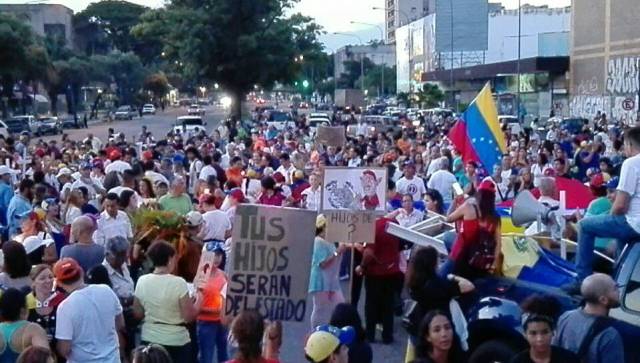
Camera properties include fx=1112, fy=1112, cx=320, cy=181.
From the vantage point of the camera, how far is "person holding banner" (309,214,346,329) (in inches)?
432

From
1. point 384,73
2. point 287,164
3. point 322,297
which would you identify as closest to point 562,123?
point 287,164

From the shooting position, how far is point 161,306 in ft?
26.8

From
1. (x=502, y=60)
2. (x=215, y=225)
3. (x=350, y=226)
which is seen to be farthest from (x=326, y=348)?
(x=502, y=60)

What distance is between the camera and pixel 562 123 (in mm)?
44469

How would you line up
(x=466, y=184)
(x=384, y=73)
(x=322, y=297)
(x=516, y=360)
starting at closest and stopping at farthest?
(x=516, y=360) → (x=322, y=297) → (x=466, y=184) → (x=384, y=73)

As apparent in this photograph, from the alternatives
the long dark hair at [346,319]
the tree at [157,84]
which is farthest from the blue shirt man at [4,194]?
the tree at [157,84]

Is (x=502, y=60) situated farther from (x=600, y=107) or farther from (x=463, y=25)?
(x=600, y=107)

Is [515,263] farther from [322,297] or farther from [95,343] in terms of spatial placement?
[95,343]

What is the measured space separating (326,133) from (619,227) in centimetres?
2187

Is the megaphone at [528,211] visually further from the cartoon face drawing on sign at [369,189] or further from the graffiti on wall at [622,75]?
the graffiti on wall at [622,75]

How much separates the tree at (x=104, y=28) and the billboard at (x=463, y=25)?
43.9 metres

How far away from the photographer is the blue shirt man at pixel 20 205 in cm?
1340

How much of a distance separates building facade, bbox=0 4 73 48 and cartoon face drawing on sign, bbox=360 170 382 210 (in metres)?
103

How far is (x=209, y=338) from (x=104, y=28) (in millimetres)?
128859
